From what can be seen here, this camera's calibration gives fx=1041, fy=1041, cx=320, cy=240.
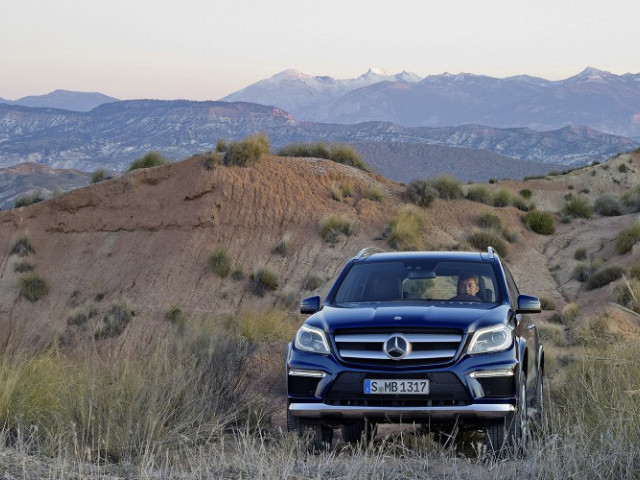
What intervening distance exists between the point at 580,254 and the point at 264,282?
36.3 ft

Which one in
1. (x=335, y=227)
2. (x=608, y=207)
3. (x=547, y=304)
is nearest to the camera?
(x=547, y=304)

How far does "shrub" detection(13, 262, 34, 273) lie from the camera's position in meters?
37.2

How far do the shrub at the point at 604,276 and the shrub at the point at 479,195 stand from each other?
995 cm

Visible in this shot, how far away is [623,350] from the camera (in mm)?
10391

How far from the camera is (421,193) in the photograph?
38.0 m

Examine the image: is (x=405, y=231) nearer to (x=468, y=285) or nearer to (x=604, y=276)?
(x=604, y=276)

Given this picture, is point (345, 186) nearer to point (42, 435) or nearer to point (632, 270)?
point (632, 270)

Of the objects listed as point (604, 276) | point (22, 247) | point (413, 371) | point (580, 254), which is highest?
point (413, 371)

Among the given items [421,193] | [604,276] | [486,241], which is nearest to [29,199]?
[421,193]

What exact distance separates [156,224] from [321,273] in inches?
287

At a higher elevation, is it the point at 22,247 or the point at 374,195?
the point at 374,195

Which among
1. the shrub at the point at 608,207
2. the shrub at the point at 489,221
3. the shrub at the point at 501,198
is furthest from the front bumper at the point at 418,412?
the shrub at the point at 608,207

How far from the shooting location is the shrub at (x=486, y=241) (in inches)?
1390

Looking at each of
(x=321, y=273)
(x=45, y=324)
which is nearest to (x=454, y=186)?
(x=321, y=273)
